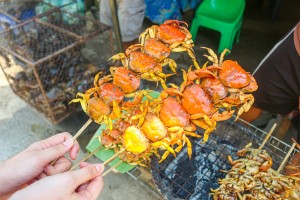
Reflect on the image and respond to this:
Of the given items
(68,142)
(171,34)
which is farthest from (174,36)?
(68,142)

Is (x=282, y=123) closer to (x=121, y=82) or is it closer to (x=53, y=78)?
(x=121, y=82)

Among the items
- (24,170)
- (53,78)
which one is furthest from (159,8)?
(24,170)

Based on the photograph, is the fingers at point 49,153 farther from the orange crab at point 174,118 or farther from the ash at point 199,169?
the ash at point 199,169

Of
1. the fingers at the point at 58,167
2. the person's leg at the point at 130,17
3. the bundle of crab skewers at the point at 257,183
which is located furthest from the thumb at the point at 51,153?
the person's leg at the point at 130,17

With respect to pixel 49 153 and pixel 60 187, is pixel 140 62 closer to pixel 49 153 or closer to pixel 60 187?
pixel 49 153

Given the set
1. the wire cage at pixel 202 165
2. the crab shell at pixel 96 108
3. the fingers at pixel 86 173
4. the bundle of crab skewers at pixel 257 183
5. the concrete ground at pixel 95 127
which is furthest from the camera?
the concrete ground at pixel 95 127

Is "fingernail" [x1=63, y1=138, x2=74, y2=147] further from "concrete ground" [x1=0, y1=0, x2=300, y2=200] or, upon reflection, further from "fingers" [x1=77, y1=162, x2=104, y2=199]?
"concrete ground" [x1=0, y1=0, x2=300, y2=200]
